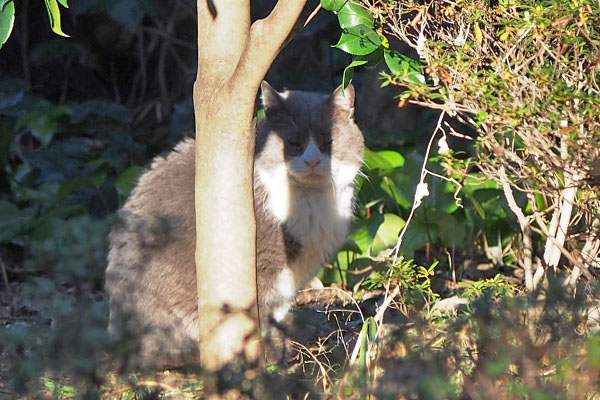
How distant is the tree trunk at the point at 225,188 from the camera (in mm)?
2707

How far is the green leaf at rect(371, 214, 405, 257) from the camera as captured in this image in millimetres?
4965

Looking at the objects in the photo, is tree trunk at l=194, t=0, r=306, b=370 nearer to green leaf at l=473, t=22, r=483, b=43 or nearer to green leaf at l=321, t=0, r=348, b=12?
green leaf at l=321, t=0, r=348, b=12

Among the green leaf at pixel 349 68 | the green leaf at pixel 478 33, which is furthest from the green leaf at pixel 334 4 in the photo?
the green leaf at pixel 478 33

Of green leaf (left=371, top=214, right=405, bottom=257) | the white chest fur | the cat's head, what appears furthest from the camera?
green leaf (left=371, top=214, right=405, bottom=257)

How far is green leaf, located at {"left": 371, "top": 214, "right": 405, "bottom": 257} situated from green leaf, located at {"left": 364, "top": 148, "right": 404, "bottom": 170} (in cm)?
34

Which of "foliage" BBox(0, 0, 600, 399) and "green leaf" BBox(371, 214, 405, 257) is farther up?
"foliage" BBox(0, 0, 600, 399)

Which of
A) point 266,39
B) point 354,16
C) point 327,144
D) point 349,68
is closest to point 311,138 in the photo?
point 327,144

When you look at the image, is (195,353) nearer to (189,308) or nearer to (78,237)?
(189,308)

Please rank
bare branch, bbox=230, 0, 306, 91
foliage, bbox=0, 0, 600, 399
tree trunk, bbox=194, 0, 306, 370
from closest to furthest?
1. foliage, bbox=0, 0, 600, 399
2. bare branch, bbox=230, 0, 306, 91
3. tree trunk, bbox=194, 0, 306, 370

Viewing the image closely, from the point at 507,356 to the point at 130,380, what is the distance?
88cm

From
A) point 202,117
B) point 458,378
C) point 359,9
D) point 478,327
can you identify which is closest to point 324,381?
point 458,378

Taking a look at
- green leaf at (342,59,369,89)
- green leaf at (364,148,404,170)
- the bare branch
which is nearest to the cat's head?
green leaf at (364,148,404,170)

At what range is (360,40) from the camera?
2.83 metres

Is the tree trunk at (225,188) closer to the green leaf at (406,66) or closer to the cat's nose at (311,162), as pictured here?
the green leaf at (406,66)
